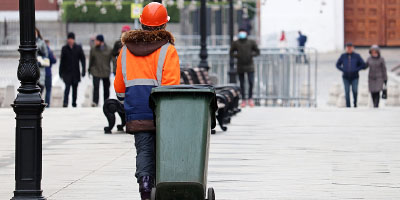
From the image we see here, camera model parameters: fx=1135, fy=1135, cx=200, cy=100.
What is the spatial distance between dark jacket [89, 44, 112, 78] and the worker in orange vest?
1539cm

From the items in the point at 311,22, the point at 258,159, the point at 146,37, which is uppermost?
the point at 311,22

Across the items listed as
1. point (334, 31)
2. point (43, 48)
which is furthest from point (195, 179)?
point (334, 31)

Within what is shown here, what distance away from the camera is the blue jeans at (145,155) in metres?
8.28

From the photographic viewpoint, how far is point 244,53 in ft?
79.9

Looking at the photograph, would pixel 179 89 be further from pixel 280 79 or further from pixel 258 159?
pixel 280 79

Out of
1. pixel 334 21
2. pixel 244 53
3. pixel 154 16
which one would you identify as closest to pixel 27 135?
pixel 154 16

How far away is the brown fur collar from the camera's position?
27.4 feet

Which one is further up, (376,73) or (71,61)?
(71,61)

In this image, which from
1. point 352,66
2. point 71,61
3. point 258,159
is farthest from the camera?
point 352,66

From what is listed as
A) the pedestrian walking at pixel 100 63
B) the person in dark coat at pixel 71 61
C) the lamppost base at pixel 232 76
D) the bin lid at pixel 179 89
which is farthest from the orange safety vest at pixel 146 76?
the lamppost base at pixel 232 76

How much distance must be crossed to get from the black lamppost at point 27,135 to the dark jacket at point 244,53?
15564 mm

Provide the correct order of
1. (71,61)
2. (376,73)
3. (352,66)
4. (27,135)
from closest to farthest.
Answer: (27,135) < (71,61) < (352,66) < (376,73)

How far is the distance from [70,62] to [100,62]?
698mm

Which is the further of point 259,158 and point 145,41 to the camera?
point 259,158
